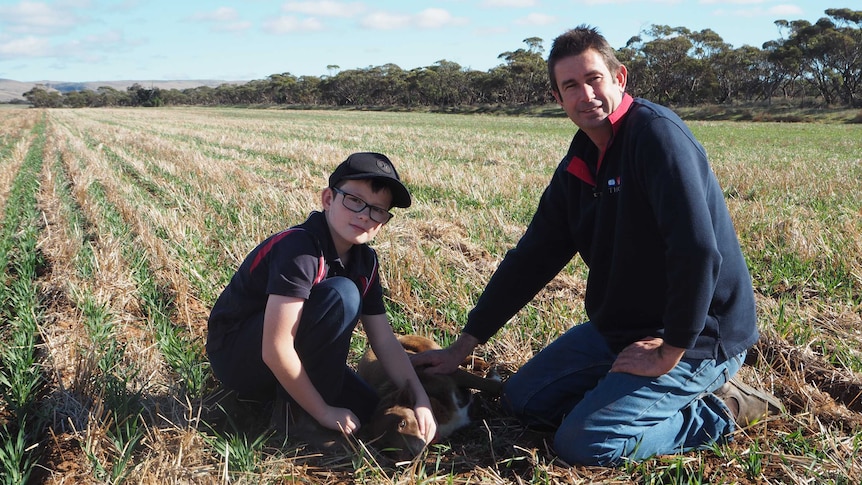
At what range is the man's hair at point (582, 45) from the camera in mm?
2920

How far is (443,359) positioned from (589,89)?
60.6 inches

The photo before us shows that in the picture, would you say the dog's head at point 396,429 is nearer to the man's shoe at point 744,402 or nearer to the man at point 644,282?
the man at point 644,282

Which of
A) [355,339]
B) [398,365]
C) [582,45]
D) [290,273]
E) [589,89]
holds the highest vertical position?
[582,45]

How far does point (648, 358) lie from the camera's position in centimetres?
283

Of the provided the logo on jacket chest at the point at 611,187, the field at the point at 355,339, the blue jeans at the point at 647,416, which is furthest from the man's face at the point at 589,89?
the field at the point at 355,339

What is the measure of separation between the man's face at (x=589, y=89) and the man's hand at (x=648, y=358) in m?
1.00

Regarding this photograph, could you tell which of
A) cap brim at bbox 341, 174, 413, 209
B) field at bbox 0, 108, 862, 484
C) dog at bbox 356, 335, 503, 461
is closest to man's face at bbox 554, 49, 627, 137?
cap brim at bbox 341, 174, 413, 209

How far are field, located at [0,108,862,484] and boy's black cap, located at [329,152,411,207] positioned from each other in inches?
47.1

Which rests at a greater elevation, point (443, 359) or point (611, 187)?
point (611, 187)

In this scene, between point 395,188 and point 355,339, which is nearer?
point 395,188

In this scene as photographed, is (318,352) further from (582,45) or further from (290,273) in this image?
(582,45)

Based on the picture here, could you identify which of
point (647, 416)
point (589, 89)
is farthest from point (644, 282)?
point (589, 89)

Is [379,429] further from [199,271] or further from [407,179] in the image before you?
[407,179]

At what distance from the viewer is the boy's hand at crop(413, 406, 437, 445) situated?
113 inches
